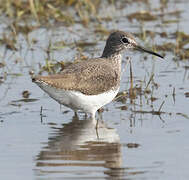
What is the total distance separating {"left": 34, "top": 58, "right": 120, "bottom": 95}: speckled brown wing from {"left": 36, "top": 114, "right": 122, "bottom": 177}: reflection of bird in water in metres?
0.58

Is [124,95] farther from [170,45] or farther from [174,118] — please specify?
[170,45]

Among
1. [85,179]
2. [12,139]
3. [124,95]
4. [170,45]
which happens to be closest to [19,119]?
[12,139]

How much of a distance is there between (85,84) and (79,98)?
248 mm

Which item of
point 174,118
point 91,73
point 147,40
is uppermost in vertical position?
point 147,40

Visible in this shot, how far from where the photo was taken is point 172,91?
420 inches

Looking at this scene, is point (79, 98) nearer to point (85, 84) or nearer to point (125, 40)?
point (85, 84)

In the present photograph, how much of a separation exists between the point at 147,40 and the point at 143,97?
9.97 feet

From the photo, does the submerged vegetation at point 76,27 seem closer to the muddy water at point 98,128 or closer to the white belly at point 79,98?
the muddy water at point 98,128

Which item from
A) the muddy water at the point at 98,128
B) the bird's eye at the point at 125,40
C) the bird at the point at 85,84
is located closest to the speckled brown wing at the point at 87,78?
the bird at the point at 85,84

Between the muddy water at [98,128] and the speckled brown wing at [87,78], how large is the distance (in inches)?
20.7

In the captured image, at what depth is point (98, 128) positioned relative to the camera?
9.24m

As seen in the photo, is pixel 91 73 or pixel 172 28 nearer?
pixel 91 73

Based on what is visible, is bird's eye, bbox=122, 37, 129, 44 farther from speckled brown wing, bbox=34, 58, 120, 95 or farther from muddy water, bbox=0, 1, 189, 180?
muddy water, bbox=0, 1, 189, 180

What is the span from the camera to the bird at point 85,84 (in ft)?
29.3
